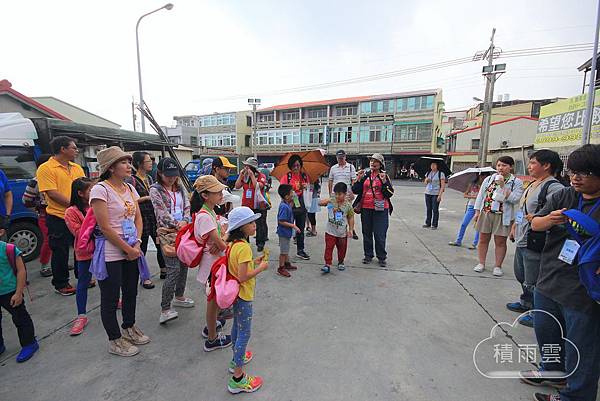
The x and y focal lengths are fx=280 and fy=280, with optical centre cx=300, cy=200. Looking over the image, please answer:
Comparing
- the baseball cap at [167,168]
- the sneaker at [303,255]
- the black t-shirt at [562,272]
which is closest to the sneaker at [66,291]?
the baseball cap at [167,168]

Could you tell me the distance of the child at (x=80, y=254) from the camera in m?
2.73

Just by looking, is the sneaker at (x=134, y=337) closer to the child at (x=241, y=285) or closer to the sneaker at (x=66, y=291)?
the child at (x=241, y=285)

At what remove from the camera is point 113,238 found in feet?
7.55

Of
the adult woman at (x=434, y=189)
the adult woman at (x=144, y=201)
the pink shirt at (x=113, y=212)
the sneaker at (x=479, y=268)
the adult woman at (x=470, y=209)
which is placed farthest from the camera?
the adult woman at (x=434, y=189)

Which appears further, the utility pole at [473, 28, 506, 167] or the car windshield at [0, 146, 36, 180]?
the utility pole at [473, 28, 506, 167]

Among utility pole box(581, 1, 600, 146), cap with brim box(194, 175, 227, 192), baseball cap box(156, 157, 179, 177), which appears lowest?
cap with brim box(194, 175, 227, 192)

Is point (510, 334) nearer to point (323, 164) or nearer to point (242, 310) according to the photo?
point (242, 310)

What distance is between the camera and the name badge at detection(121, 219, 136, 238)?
7.94 feet

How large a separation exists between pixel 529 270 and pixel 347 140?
32.6m

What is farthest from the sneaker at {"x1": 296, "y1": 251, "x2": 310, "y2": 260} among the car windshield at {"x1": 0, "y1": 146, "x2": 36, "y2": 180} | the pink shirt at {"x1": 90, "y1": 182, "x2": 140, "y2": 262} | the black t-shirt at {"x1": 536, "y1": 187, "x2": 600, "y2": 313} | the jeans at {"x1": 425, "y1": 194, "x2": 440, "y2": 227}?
the car windshield at {"x1": 0, "y1": 146, "x2": 36, "y2": 180}

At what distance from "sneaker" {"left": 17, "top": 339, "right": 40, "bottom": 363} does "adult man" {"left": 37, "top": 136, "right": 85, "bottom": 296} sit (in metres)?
1.20

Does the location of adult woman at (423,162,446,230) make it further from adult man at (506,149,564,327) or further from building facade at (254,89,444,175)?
building facade at (254,89,444,175)

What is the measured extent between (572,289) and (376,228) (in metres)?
2.90

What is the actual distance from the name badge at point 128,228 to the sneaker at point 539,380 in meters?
3.40
